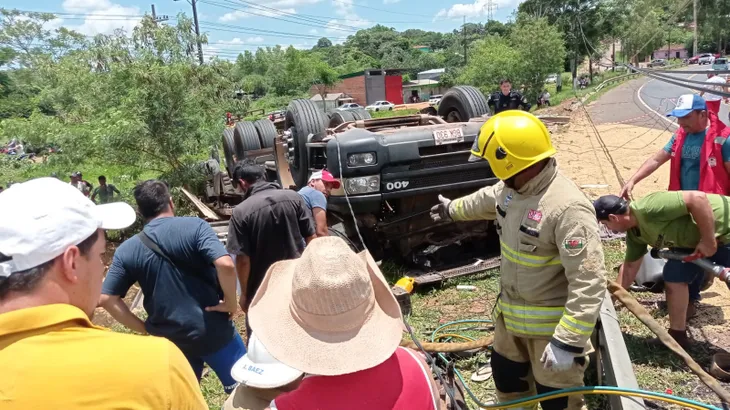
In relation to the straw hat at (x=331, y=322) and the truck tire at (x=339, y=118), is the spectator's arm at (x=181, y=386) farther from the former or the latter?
the truck tire at (x=339, y=118)

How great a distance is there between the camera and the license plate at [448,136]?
496 cm

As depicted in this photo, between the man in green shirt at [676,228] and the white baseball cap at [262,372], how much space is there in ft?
7.29

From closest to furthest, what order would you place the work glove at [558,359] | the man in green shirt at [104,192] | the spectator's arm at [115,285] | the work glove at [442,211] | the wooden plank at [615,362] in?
1. the work glove at [558,359]
2. the wooden plank at [615,362]
3. the spectator's arm at [115,285]
4. the work glove at [442,211]
5. the man in green shirt at [104,192]

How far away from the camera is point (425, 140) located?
4910 mm

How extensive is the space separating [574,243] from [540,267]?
250 mm

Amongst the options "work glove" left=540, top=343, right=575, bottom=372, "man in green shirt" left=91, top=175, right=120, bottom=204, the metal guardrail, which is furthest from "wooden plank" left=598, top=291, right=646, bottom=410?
"man in green shirt" left=91, top=175, right=120, bottom=204

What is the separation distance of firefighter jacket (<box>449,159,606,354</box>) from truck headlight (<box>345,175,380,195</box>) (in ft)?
7.09

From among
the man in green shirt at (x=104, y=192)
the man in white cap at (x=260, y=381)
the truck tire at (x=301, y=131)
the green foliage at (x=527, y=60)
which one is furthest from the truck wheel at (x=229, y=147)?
the green foliage at (x=527, y=60)

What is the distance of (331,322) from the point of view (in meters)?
1.38

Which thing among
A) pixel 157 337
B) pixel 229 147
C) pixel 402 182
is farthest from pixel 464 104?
pixel 229 147

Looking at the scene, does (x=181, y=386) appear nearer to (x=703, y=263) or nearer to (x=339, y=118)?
(x=703, y=263)

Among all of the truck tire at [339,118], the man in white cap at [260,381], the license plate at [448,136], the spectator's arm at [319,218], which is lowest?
the man in white cap at [260,381]

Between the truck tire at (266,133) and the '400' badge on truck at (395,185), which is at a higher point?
the truck tire at (266,133)

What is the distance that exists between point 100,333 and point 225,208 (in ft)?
29.9
